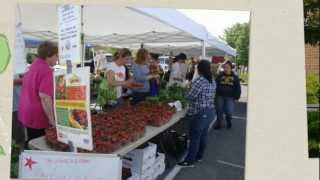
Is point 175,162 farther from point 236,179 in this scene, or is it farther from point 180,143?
point 236,179

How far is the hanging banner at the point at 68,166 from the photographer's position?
14.5 feet

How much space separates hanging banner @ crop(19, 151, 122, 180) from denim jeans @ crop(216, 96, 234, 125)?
1.19m

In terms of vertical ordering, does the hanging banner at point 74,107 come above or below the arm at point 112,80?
below

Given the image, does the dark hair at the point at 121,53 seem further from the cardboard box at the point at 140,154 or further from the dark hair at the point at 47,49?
the dark hair at the point at 47,49

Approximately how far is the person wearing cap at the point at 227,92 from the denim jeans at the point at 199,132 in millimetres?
539

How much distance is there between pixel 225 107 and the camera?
16.8ft

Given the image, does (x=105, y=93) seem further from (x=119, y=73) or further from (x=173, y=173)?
(x=173, y=173)

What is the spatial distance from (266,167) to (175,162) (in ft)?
7.20

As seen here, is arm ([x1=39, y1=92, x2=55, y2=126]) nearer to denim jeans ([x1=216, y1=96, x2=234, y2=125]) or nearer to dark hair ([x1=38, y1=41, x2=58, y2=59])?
dark hair ([x1=38, y1=41, x2=58, y2=59])

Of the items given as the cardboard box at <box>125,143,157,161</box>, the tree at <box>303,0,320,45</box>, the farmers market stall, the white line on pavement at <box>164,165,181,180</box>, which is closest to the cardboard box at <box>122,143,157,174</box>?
the cardboard box at <box>125,143,157,161</box>

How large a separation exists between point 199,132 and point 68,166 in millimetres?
2261

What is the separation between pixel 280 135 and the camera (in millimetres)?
4270

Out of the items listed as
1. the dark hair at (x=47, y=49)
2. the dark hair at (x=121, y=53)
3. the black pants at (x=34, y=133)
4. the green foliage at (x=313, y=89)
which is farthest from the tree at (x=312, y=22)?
the black pants at (x=34, y=133)

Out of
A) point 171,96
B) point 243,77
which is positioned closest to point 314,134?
point 243,77
